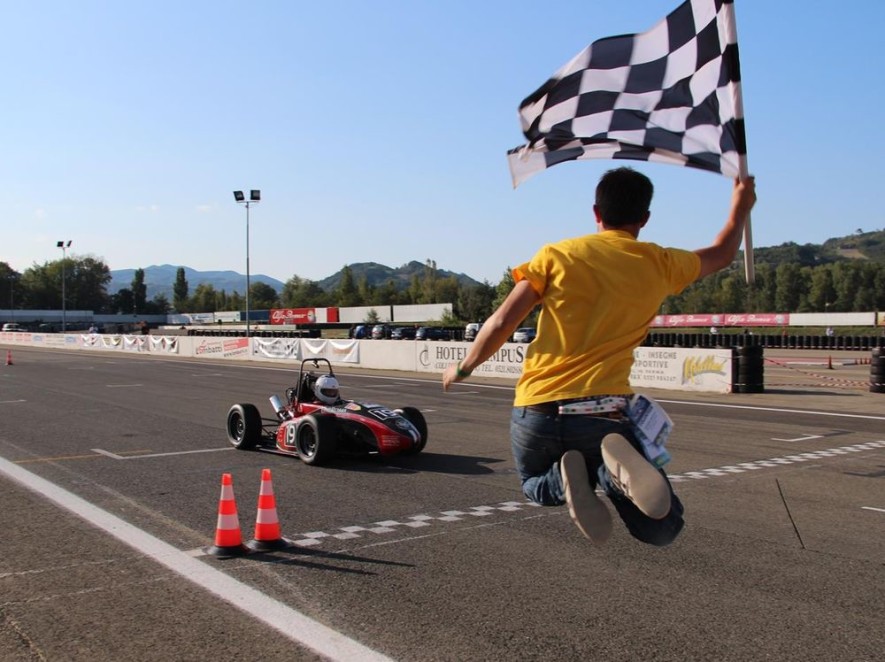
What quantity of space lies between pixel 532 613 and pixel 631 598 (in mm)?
671

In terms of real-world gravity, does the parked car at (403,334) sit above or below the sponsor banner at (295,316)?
below

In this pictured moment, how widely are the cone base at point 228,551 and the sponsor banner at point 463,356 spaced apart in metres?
17.8

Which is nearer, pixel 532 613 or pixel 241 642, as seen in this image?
pixel 241 642

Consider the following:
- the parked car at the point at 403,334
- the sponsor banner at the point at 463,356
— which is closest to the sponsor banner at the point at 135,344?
the parked car at the point at 403,334

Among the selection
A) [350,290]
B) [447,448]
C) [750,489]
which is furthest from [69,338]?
[350,290]

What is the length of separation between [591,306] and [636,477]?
0.67 metres

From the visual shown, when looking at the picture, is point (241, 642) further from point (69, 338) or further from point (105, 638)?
point (69, 338)

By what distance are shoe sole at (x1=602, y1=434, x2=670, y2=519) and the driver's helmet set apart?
773cm

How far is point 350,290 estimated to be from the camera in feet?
488

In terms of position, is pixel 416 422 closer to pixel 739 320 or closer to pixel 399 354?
pixel 399 354

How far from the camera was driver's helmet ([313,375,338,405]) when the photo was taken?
10547mm

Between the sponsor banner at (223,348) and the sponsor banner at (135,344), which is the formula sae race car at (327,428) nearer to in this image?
the sponsor banner at (223,348)

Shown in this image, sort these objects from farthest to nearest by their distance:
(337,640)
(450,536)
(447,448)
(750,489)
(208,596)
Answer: (447,448) < (750,489) < (450,536) < (208,596) < (337,640)

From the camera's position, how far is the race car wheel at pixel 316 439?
9.62 m
